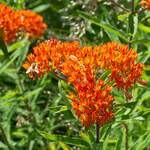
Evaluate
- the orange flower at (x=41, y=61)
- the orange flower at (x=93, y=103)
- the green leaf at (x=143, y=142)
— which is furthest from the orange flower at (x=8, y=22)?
the green leaf at (x=143, y=142)

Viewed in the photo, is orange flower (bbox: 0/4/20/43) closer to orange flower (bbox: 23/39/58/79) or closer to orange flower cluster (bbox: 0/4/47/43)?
orange flower cluster (bbox: 0/4/47/43)

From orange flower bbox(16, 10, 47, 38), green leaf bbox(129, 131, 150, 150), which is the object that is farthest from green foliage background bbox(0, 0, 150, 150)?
orange flower bbox(16, 10, 47, 38)

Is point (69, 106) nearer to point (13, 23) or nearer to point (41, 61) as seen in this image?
point (41, 61)

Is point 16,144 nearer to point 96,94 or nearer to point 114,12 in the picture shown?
point 114,12

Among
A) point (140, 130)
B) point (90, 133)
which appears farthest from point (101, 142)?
point (140, 130)

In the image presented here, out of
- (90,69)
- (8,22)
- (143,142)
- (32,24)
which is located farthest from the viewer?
(32,24)

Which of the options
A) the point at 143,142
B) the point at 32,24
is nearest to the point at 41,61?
the point at 143,142

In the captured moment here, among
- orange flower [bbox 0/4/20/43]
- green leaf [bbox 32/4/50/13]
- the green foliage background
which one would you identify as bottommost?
green leaf [bbox 32/4/50/13]
